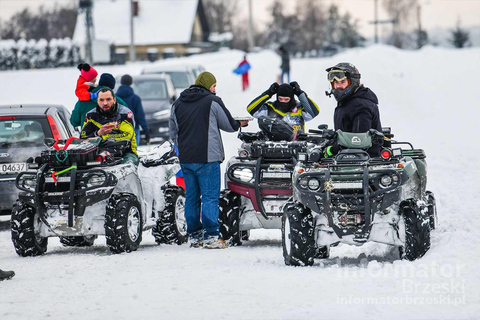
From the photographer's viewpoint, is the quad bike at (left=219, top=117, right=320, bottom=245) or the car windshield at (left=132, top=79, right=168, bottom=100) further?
the car windshield at (left=132, top=79, right=168, bottom=100)

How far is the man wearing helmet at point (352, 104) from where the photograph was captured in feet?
27.2

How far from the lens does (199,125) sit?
31.8 ft

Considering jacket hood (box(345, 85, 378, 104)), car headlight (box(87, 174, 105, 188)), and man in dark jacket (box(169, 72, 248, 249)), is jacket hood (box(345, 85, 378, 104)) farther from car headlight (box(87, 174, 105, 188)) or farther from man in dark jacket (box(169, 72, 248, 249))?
car headlight (box(87, 174, 105, 188))

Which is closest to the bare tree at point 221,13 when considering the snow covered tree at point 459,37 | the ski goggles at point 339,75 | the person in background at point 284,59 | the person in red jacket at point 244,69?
the snow covered tree at point 459,37

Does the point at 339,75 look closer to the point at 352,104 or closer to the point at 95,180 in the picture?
the point at 352,104

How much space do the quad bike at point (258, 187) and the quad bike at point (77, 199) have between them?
3.30 feet

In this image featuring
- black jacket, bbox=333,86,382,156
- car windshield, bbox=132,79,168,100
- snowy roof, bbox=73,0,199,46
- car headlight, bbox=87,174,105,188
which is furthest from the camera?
snowy roof, bbox=73,0,199,46

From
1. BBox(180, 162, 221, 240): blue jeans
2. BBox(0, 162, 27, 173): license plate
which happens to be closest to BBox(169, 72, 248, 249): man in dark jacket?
BBox(180, 162, 221, 240): blue jeans

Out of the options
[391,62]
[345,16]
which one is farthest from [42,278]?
[345,16]

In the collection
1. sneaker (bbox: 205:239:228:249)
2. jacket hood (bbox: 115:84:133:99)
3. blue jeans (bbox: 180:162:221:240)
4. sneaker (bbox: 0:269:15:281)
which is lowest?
sneaker (bbox: 205:239:228:249)

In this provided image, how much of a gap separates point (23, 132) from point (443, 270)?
22.1 feet

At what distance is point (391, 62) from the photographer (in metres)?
56.1

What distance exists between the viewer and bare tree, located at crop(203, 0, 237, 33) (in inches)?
4641

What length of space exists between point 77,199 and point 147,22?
7885cm
